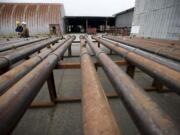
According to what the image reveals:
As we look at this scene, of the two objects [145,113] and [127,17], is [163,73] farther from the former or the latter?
[127,17]

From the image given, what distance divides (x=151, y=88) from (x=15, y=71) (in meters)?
2.18

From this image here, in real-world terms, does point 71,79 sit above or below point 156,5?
below

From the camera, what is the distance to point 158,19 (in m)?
6.42

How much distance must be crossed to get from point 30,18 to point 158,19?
11.9 metres

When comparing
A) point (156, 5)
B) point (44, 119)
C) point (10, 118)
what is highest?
point (156, 5)

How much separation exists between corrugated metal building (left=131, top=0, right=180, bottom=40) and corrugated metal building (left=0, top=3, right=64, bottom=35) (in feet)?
27.0

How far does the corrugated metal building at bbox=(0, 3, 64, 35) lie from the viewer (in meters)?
13.5

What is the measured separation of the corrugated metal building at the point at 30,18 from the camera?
532 inches

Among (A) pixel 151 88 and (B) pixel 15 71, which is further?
(A) pixel 151 88

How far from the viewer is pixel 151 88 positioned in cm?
251

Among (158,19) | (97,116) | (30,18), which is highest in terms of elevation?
(30,18)


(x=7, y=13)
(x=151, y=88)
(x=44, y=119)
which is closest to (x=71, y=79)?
(x=44, y=119)

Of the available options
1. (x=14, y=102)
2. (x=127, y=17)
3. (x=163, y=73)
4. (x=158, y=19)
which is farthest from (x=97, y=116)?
(x=127, y=17)

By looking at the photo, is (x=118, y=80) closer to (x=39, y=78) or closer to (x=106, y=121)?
(x=106, y=121)
